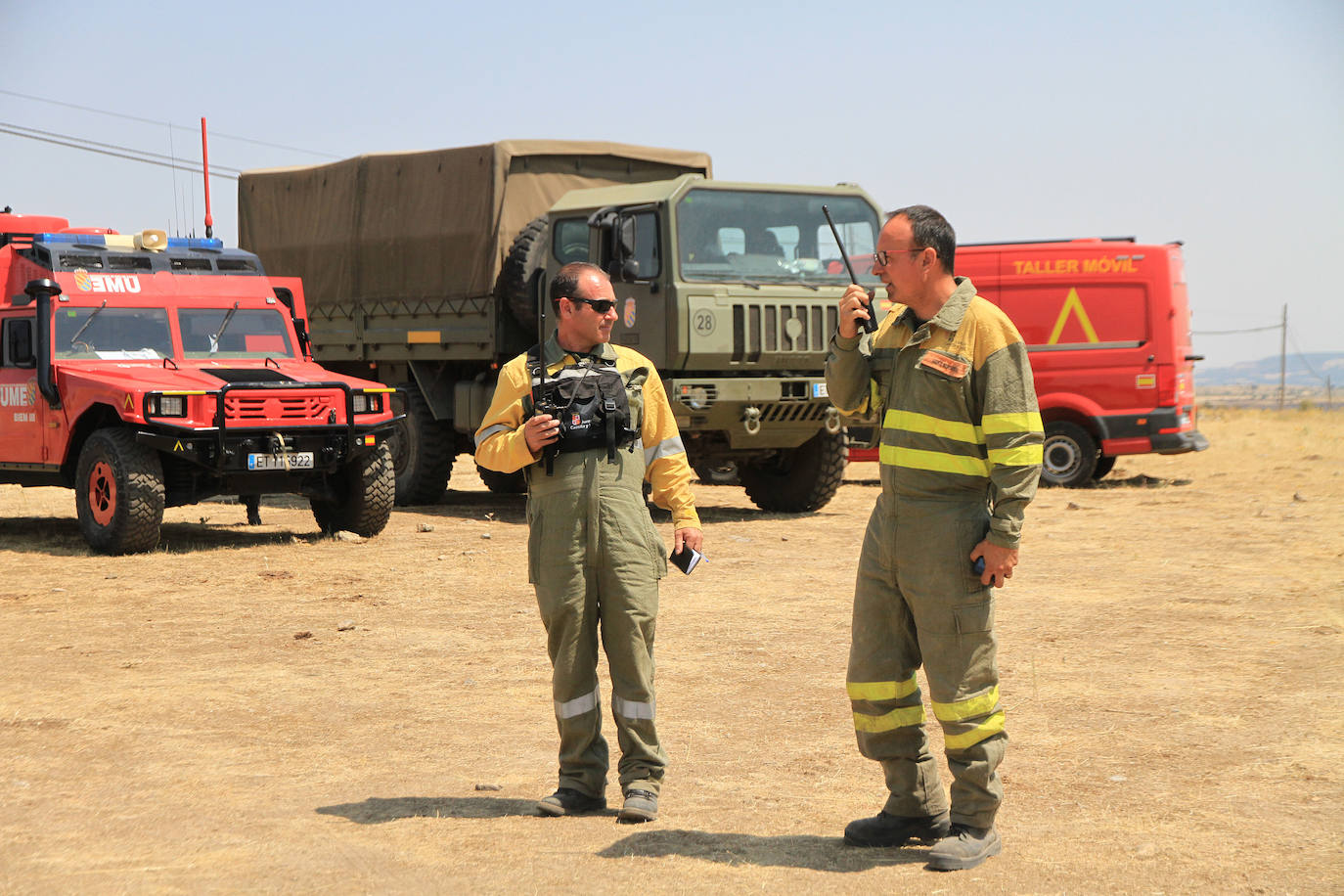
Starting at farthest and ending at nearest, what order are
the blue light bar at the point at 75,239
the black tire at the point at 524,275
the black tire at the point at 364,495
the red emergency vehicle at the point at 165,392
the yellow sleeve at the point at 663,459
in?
1. the black tire at the point at 524,275
2. the blue light bar at the point at 75,239
3. the black tire at the point at 364,495
4. the red emergency vehicle at the point at 165,392
5. the yellow sleeve at the point at 663,459

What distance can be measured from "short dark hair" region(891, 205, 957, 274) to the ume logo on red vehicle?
353 inches

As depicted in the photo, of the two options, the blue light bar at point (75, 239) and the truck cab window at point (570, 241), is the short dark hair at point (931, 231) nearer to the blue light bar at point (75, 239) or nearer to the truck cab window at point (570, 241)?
the truck cab window at point (570, 241)

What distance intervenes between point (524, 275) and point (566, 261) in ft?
1.61

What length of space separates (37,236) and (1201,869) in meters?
10.7

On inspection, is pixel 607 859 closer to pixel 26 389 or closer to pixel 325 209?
pixel 26 389

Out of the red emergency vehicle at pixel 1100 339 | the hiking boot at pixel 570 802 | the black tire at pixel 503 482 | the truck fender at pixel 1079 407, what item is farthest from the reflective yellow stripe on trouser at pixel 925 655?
the truck fender at pixel 1079 407

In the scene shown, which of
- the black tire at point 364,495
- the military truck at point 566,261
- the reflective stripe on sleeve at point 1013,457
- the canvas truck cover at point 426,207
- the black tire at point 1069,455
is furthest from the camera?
the black tire at point 1069,455

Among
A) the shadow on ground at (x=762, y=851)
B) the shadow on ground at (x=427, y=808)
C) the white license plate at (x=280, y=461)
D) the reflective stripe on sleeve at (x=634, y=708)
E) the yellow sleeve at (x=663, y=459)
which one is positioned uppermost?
the yellow sleeve at (x=663, y=459)

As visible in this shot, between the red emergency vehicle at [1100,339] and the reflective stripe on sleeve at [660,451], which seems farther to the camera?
the red emergency vehicle at [1100,339]

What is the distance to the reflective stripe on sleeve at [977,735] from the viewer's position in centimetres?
423

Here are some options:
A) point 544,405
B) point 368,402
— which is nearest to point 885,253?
point 544,405

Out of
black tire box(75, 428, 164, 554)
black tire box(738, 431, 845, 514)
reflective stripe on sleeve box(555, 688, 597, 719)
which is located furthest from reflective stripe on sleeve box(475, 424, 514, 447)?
black tire box(738, 431, 845, 514)

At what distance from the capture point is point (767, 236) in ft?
42.8

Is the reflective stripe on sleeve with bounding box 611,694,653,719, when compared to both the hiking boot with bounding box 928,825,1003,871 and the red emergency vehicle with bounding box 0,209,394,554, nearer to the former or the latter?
the hiking boot with bounding box 928,825,1003,871
